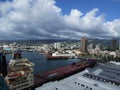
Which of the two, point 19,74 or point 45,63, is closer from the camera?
point 19,74

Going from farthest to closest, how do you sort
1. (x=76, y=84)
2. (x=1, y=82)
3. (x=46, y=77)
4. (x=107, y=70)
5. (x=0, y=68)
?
(x=107, y=70) < (x=46, y=77) < (x=76, y=84) < (x=0, y=68) < (x=1, y=82)

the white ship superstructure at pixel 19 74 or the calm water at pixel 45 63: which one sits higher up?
the white ship superstructure at pixel 19 74

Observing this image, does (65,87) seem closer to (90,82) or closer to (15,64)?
(90,82)

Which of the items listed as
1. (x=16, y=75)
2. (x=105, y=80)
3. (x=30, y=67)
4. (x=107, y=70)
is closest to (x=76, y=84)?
(x=105, y=80)

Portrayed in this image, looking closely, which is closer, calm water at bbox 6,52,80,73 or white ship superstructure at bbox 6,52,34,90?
white ship superstructure at bbox 6,52,34,90

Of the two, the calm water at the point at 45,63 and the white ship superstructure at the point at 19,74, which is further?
the calm water at the point at 45,63

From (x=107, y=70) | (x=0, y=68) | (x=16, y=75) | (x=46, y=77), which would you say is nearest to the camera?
(x=0, y=68)

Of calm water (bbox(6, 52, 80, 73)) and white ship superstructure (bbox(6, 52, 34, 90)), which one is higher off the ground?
white ship superstructure (bbox(6, 52, 34, 90))

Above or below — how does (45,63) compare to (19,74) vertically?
below
